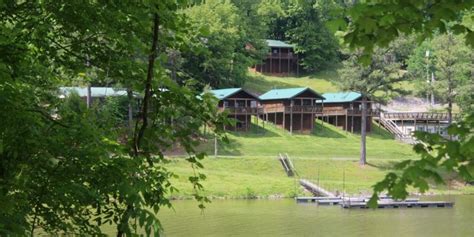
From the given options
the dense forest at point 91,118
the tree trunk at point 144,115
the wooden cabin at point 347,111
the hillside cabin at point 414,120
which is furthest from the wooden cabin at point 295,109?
the tree trunk at point 144,115

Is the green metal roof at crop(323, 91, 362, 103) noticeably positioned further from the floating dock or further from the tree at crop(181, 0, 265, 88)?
the floating dock

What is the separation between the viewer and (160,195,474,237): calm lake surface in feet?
72.9

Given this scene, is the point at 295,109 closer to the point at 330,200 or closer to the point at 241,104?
the point at 241,104

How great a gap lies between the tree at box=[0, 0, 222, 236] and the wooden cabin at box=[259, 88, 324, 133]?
5034 centimetres

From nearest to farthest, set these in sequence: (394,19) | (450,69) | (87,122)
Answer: (394,19)
(87,122)
(450,69)

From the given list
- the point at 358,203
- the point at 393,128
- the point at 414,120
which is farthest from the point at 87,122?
the point at 414,120

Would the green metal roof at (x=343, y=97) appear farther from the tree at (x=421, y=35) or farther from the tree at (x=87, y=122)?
the tree at (x=421, y=35)

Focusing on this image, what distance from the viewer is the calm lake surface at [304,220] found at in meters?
22.2

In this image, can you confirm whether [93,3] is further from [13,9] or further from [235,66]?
[235,66]

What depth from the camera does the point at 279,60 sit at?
80.3m

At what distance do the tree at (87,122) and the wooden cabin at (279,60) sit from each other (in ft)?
242

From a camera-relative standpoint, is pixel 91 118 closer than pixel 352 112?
Yes

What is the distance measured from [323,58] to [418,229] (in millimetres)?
58568

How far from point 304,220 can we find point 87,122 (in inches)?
822
